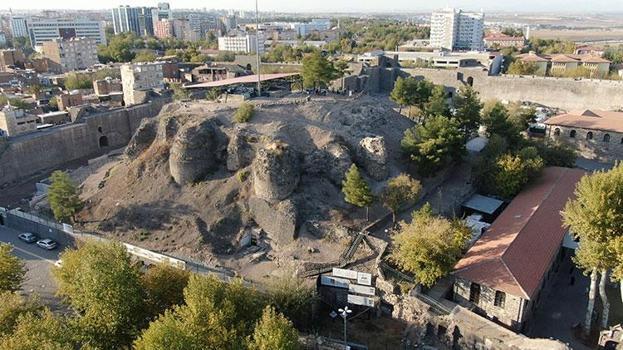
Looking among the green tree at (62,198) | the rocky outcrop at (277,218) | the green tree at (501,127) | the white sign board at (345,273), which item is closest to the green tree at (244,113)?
the rocky outcrop at (277,218)

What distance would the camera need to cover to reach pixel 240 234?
108ft

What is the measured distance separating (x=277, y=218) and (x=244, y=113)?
993 centimetres

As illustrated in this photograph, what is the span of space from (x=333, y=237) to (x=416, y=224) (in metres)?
6.33

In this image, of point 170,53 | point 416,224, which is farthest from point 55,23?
point 416,224

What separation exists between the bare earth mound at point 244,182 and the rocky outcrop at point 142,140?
83 mm

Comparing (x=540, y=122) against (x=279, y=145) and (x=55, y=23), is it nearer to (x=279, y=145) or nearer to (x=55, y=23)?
(x=279, y=145)

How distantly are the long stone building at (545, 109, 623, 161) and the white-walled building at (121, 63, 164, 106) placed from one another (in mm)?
50791

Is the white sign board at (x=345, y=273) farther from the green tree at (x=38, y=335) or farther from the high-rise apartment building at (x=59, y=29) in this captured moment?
the high-rise apartment building at (x=59, y=29)

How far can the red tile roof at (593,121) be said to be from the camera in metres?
45.3

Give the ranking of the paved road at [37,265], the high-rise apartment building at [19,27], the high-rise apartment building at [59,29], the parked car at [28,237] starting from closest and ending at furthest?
the paved road at [37,265] → the parked car at [28,237] → the high-rise apartment building at [59,29] → the high-rise apartment building at [19,27]

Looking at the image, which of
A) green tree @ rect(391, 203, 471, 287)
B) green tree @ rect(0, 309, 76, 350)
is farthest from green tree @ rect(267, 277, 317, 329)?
green tree @ rect(0, 309, 76, 350)

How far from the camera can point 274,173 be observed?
32812 mm

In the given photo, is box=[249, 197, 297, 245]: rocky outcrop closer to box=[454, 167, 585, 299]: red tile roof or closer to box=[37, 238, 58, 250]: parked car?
box=[454, 167, 585, 299]: red tile roof

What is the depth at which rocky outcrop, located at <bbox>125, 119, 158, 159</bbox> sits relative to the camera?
40375 millimetres
